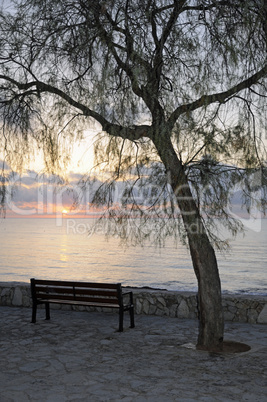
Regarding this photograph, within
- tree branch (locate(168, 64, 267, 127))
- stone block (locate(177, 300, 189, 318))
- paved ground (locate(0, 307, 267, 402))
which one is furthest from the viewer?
stone block (locate(177, 300, 189, 318))

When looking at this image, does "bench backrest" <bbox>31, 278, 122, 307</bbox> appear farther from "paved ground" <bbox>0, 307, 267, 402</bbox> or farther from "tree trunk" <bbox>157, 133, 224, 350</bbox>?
"tree trunk" <bbox>157, 133, 224, 350</bbox>

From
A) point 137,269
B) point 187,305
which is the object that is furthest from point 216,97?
point 137,269

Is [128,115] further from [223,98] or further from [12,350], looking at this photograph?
[12,350]

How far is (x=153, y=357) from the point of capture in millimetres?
5805

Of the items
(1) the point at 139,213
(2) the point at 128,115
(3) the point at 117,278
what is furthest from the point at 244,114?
(3) the point at 117,278

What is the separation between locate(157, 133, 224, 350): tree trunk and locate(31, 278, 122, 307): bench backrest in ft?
4.51

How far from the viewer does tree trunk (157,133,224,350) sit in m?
6.12

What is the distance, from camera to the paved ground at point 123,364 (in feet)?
14.7

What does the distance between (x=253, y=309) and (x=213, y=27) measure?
183 inches

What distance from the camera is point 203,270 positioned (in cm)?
636

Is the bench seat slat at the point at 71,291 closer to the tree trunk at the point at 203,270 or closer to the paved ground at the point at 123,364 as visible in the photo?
the paved ground at the point at 123,364

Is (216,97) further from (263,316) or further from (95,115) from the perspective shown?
(263,316)

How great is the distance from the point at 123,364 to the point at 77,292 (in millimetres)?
2315

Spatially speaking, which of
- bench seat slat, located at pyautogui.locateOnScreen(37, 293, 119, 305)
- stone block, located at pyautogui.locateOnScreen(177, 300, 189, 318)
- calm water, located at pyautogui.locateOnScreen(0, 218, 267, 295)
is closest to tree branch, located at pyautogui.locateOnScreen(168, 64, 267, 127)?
bench seat slat, located at pyautogui.locateOnScreen(37, 293, 119, 305)
